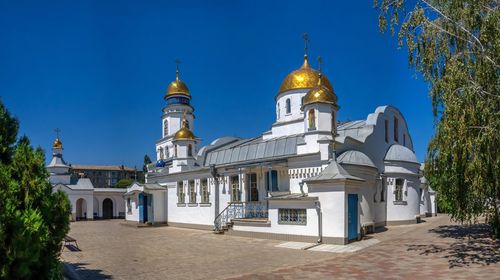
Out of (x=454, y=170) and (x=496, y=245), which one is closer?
(x=454, y=170)

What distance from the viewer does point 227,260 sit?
12.9 m

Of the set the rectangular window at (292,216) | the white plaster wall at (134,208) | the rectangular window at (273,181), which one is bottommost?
the white plaster wall at (134,208)

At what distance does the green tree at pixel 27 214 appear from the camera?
19.3 feet

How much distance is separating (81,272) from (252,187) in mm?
11718

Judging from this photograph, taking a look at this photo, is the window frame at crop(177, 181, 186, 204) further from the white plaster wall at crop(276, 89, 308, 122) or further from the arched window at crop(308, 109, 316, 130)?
the arched window at crop(308, 109, 316, 130)

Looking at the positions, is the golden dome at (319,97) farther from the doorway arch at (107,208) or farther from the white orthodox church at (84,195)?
the doorway arch at (107,208)

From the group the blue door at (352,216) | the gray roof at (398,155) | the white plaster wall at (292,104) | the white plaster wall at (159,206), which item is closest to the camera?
the blue door at (352,216)

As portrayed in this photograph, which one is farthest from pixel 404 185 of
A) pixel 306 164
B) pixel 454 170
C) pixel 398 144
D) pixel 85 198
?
pixel 85 198

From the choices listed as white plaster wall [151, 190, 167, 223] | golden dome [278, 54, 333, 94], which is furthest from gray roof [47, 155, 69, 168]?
golden dome [278, 54, 333, 94]

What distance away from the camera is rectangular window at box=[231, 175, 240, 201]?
22.5m

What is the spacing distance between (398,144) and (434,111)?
14481mm

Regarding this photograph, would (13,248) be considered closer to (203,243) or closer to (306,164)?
(203,243)

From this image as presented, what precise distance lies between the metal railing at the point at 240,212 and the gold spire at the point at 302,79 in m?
8.81

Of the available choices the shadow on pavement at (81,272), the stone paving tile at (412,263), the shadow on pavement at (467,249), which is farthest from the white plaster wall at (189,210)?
the shadow on pavement at (467,249)
